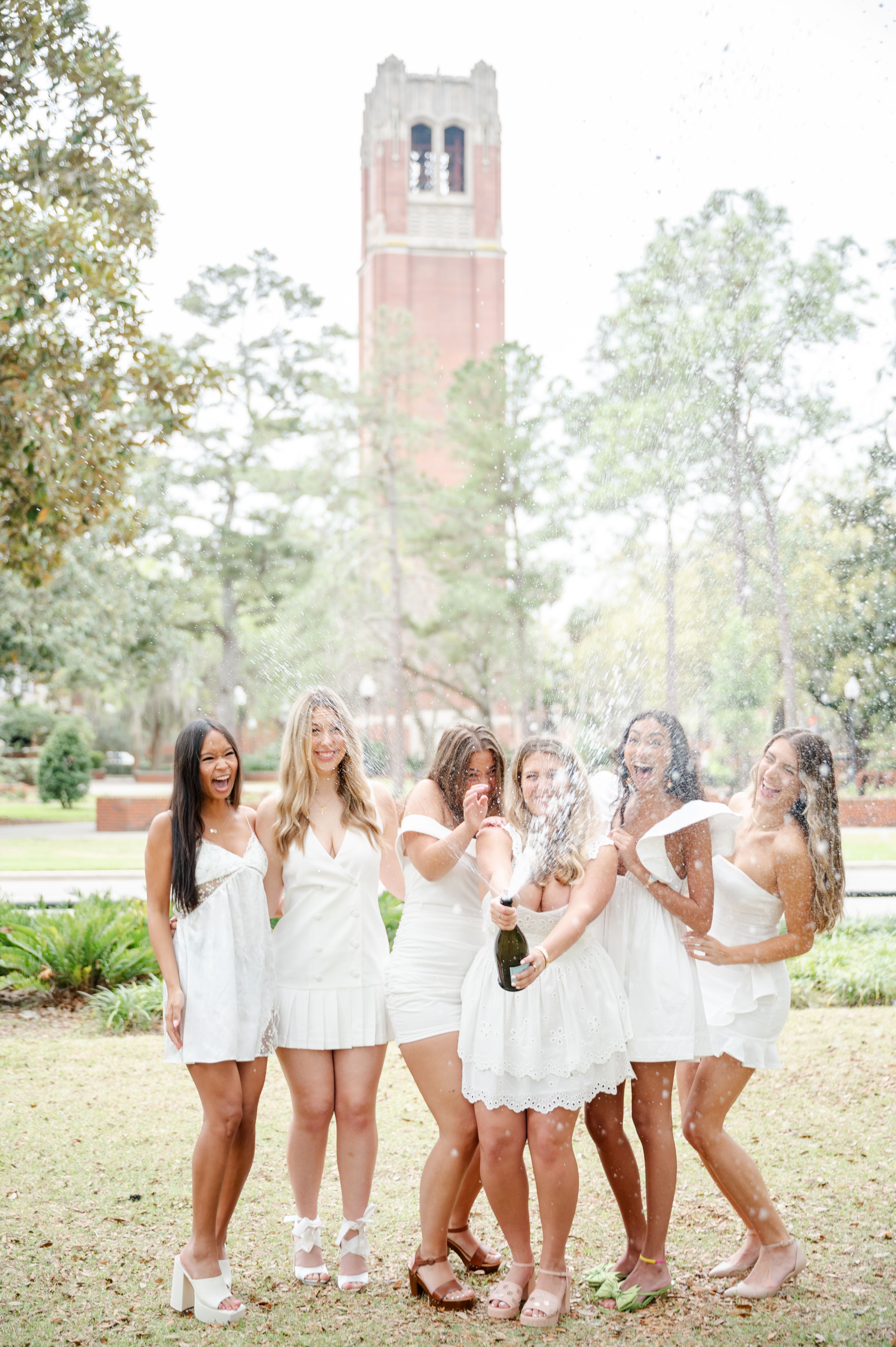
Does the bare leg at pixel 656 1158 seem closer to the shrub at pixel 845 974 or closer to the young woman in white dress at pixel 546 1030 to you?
the young woman in white dress at pixel 546 1030

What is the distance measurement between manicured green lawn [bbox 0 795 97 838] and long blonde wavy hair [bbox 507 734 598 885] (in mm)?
20445

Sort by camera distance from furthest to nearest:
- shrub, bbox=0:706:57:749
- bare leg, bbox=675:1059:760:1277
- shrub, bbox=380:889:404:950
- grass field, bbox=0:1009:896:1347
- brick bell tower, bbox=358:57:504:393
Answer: brick bell tower, bbox=358:57:504:393, shrub, bbox=0:706:57:749, shrub, bbox=380:889:404:950, bare leg, bbox=675:1059:760:1277, grass field, bbox=0:1009:896:1347

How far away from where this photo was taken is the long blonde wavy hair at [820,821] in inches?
153

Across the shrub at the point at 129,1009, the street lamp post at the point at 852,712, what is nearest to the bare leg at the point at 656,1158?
→ the shrub at the point at 129,1009

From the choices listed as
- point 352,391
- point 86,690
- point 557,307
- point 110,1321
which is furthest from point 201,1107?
point 86,690

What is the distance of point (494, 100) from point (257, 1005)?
46.7 meters

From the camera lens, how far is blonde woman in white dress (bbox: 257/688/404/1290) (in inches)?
155

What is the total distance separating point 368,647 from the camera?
1019 inches

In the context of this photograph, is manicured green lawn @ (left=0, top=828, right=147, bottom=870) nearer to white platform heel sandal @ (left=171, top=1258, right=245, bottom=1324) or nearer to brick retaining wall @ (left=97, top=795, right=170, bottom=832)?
brick retaining wall @ (left=97, top=795, right=170, bottom=832)

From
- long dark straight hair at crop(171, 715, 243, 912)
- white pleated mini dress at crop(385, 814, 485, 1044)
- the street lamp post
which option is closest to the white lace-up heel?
white pleated mini dress at crop(385, 814, 485, 1044)

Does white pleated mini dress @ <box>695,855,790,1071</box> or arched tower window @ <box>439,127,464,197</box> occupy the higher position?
arched tower window @ <box>439,127,464,197</box>

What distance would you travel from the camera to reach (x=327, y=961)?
3.98 m

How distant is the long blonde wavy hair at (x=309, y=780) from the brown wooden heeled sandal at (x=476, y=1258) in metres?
1.44

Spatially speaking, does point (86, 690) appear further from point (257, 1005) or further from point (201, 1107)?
point (257, 1005)
